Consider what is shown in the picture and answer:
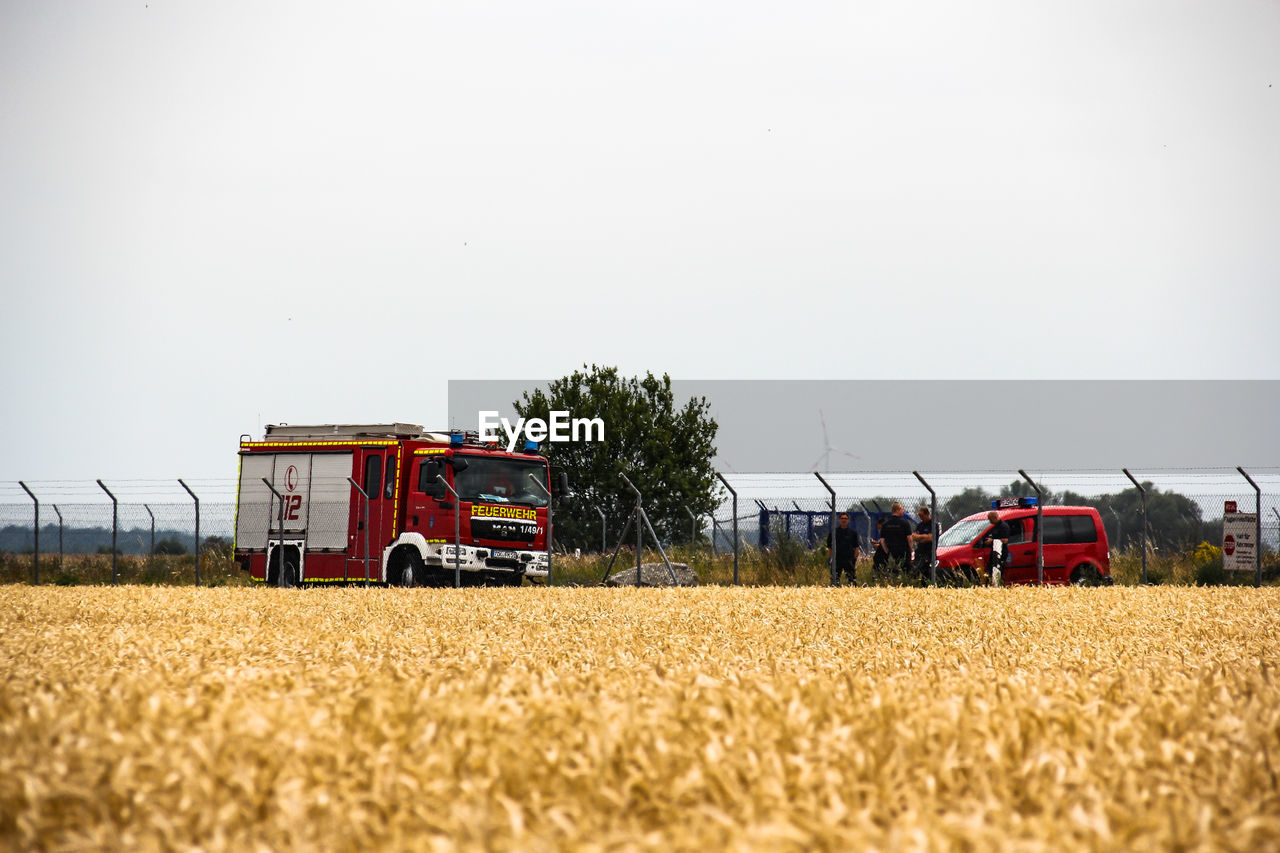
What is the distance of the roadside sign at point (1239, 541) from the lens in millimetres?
17781

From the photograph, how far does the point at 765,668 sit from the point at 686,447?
43491mm

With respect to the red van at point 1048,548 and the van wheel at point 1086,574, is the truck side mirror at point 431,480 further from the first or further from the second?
the van wheel at point 1086,574

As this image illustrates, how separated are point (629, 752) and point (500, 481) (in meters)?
16.8

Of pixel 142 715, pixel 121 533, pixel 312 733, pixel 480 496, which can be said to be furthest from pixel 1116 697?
pixel 121 533

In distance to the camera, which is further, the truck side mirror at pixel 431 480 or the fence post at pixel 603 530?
the fence post at pixel 603 530

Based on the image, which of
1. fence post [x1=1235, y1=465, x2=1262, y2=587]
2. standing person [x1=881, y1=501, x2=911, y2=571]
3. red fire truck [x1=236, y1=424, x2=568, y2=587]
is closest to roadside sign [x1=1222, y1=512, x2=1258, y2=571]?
fence post [x1=1235, y1=465, x2=1262, y2=587]

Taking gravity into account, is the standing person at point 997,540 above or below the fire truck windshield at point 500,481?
below

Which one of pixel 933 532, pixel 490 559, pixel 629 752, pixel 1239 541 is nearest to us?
pixel 629 752

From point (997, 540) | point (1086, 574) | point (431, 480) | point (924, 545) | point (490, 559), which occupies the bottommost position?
point (490, 559)

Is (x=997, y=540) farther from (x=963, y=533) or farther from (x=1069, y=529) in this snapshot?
(x=1069, y=529)

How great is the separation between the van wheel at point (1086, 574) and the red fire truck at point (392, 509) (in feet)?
27.6

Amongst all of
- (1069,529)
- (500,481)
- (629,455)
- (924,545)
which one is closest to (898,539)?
(924,545)

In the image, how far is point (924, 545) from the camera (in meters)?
17.7

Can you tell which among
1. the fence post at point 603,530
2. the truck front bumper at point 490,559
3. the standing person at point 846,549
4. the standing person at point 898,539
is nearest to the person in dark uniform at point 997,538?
the standing person at point 898,539
